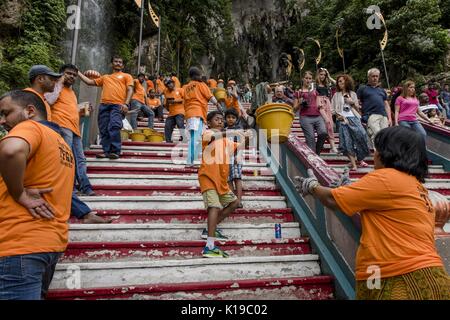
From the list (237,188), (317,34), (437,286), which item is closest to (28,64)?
(237,188)

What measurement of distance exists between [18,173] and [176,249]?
205 cm

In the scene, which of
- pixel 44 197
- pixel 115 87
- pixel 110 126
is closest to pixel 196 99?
pixel 115 87

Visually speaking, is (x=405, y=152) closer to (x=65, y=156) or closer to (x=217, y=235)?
(x=65, y=156)

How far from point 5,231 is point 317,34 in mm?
28304

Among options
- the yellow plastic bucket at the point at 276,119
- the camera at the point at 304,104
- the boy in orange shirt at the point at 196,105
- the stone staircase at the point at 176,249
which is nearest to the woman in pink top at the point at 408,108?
the camera at the point at 304,104

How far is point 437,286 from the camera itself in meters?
1.72

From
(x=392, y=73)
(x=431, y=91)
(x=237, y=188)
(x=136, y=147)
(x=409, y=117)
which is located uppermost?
(x=392, y=73)

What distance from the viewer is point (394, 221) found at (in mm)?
1822

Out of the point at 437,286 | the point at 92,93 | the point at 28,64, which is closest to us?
the point at 437,286

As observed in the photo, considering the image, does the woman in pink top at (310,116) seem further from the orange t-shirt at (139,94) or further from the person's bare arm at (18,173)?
the person's bare arm at (18,173)

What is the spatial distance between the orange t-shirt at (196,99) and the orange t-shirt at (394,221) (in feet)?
14.0

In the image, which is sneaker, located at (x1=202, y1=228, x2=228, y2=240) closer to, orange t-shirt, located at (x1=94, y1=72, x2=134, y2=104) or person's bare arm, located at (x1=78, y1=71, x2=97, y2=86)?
orange t-shirt, located at (x1=94, y1=72, x2=134, y2=104)
